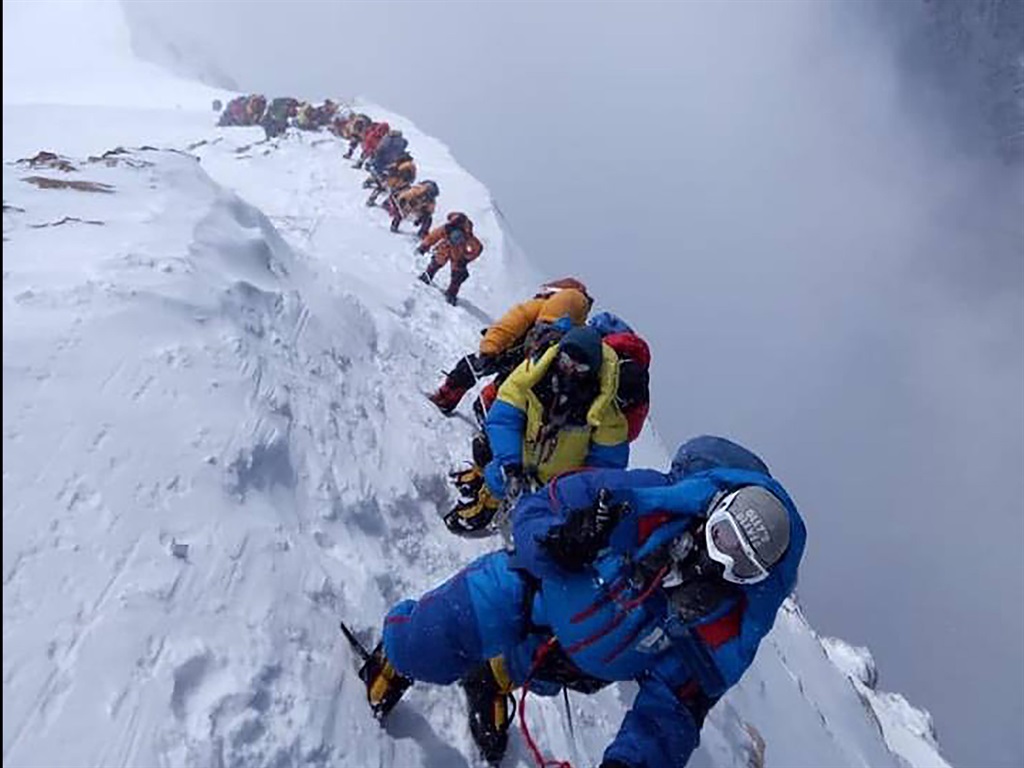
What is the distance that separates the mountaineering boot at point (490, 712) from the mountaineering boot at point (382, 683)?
0.47m

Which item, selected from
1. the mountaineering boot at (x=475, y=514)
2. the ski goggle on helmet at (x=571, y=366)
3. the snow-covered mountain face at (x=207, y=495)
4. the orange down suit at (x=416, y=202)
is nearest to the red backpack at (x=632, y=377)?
the ski goggle on helmet at (x=571, y=366)

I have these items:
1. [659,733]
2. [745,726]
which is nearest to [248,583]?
[659,733]

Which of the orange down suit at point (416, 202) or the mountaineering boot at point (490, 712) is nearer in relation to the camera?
the mountaineering boot at point (490, 712)

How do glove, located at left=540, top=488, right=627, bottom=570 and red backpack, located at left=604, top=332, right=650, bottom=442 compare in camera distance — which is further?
red backpack, located at left=604, top=332, right=650, bottom=442

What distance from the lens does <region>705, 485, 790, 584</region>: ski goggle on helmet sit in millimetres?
3639

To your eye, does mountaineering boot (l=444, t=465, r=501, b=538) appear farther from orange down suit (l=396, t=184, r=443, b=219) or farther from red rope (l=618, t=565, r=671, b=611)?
orange down suit (l=396, t=184, r=443, b=219)

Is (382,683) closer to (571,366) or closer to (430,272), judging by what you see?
(571,366)

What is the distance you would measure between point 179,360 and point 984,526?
14176 cm

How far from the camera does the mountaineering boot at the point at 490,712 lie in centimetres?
495

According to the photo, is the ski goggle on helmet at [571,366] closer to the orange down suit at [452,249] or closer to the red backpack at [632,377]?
the red backpack at [632,377]

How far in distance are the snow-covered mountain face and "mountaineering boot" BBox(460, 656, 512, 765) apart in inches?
3.7

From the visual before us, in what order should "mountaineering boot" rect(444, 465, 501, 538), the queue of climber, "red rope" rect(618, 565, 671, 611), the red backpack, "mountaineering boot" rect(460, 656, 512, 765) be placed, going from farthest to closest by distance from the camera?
"mountaineering boot" rect(444, 465, 501, 538) → the red backpack → "mountaineering boot" rect(460, 656, 512, 765) → "red rope" rect(618, 565, 671, 611) → the queue of climber

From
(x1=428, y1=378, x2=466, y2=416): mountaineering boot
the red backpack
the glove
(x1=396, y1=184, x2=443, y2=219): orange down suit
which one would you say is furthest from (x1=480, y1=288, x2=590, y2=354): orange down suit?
(x1=396, y1=184, x2=443, y2=219): orange down suit

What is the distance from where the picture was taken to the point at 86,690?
11.5 feet
